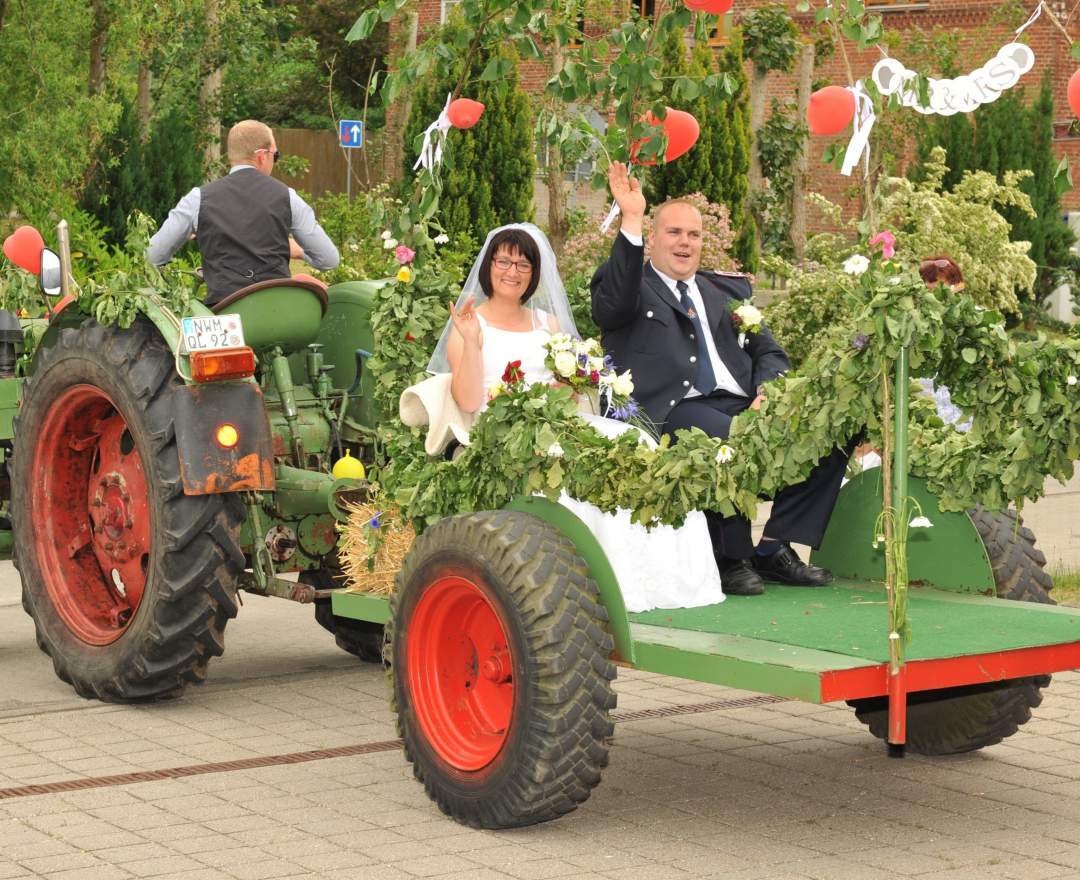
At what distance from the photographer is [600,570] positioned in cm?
518

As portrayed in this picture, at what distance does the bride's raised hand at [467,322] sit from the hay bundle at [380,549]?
607 millimetres

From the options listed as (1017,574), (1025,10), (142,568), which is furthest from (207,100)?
(1017,574)

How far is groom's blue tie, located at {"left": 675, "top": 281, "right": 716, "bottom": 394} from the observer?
6.66m

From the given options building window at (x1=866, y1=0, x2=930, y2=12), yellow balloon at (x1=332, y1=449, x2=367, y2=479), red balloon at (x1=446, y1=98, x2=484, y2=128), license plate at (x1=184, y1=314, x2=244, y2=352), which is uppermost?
building window at (x1=866, y1=0, x2=930, y2=12)

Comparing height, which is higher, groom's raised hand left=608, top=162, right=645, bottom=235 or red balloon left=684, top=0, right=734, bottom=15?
red balloon left=684, top=0, right=734, bottom=15

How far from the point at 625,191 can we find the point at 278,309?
1.65 metres

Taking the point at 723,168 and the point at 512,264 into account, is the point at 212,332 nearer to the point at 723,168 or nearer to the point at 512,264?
the point at 512,264

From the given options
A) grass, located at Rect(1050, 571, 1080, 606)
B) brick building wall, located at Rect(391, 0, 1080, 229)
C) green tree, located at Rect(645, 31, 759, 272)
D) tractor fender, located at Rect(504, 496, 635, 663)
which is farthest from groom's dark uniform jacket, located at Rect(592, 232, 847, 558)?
brick building wall, located at Rect(391, 0, 1080, 229)

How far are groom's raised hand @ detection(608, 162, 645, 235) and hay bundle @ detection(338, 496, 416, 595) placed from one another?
1.22 meters

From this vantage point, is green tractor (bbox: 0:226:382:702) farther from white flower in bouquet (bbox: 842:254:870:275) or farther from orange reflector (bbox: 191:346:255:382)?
white flower in bouquet (bbox: 842:254:870:275)

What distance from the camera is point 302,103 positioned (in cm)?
3891

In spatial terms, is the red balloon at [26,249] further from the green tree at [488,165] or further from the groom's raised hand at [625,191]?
the green tree at [488,165]

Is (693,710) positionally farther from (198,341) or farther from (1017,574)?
(198,341)

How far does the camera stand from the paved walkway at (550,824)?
495 cm
